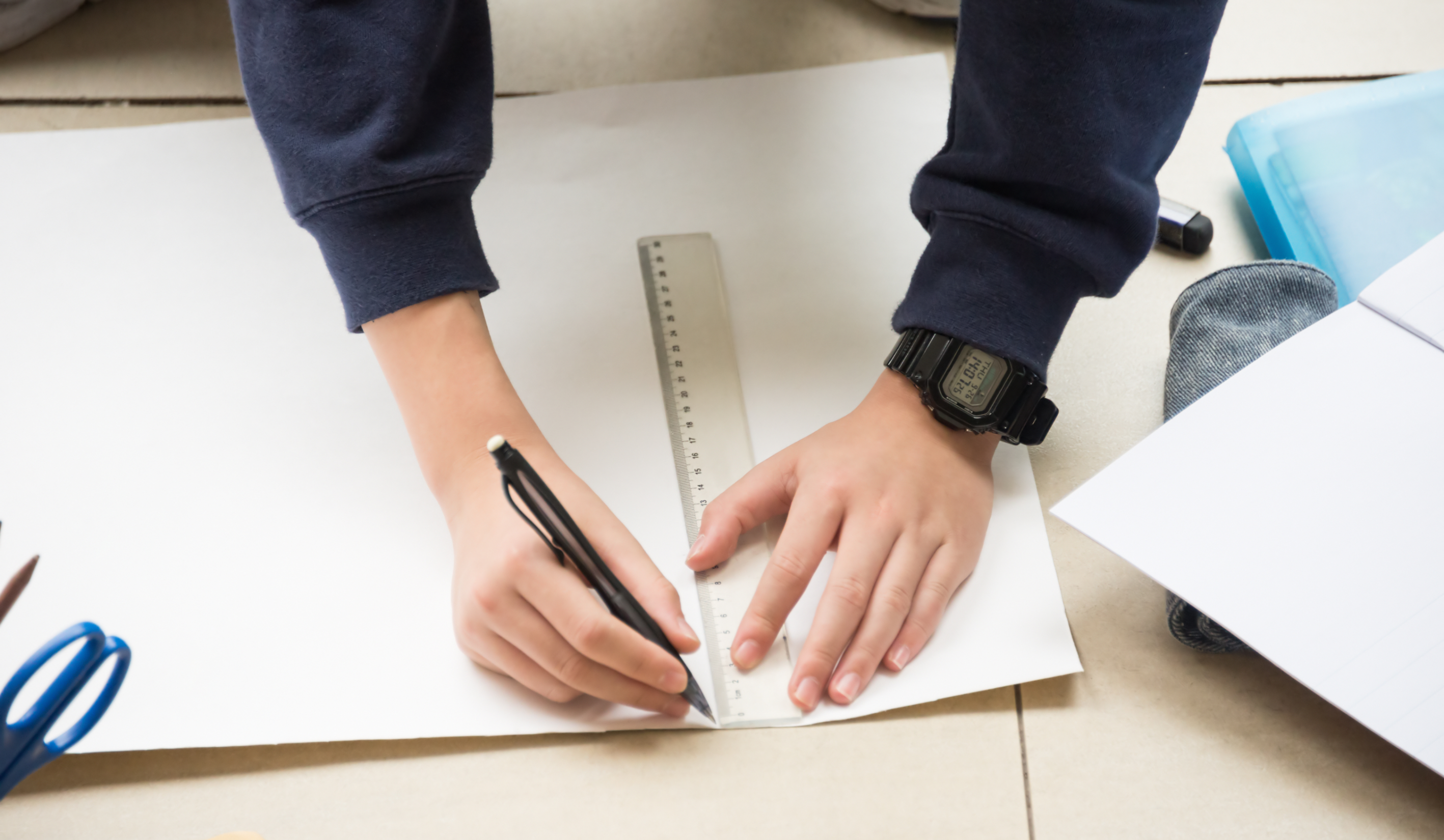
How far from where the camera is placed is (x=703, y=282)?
695 mm

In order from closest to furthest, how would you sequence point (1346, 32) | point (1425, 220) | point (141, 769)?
1. point (141, 769)
2. point (1425, 220)
3. point (1346, 32)

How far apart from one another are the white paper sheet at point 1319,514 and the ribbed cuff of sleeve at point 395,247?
0.37 metres

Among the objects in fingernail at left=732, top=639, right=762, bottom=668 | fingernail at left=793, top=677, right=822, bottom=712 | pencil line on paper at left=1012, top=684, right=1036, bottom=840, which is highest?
fingernail at left=732, top=639, right=762, bottom=668

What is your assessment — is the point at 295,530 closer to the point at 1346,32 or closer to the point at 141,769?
the point at 141,769

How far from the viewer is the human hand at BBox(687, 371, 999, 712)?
0.53 metres

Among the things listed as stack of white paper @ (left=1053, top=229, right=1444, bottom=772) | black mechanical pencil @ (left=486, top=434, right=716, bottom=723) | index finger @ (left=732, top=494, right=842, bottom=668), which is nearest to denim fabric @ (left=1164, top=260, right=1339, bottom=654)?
stack of white paper @ (left=1053, top=229, right=1444, bottom=772)

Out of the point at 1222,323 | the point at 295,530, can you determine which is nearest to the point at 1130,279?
the point at 1222,323

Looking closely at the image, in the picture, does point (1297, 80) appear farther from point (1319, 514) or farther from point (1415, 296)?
point (1319, 514)

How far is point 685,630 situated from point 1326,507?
34 centimetres

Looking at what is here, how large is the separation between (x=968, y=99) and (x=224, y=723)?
542 mm

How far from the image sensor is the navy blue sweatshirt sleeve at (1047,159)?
53 cm

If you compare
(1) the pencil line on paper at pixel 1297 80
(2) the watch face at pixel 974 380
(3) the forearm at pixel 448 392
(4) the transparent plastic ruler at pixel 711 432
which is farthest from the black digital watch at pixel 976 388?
(1) the pencil line on paper at pixel 1297 80

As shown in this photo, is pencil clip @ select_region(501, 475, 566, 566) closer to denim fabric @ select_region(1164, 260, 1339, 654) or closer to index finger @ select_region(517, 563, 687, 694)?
index finger @ select_region(517, 563, 687, 694)

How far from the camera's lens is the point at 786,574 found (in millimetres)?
533
